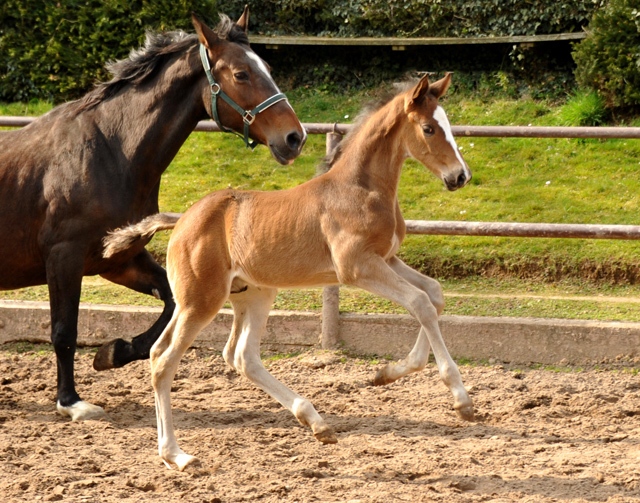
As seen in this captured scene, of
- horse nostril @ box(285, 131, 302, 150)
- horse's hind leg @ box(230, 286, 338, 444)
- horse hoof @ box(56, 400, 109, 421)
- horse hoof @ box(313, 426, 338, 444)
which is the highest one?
horse nostril @ box(285, 131, 302, 150)

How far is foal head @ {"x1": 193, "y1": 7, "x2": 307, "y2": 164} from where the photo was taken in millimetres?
4324

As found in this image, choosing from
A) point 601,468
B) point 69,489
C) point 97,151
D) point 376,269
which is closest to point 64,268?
point 97,151

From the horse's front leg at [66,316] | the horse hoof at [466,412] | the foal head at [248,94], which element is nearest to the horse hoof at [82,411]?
the horse's front leg at [66,316]

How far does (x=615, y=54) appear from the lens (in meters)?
8.90

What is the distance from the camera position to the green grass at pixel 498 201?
637 cm

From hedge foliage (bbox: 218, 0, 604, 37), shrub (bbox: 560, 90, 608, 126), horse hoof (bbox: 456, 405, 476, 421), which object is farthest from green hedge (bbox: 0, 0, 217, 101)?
horse hoof (bbox: 456, 405, 476, 421)

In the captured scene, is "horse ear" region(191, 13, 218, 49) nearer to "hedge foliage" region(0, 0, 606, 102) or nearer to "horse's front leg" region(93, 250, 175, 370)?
"horse's front leg" region(93, 250, 175, 370)

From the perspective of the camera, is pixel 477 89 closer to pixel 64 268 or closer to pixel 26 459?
pixel 64 268

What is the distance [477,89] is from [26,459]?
26.5 ft

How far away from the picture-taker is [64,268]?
14.7 ft

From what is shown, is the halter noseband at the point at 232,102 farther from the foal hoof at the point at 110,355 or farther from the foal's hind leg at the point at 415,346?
the foal hoof at the point at 110,355

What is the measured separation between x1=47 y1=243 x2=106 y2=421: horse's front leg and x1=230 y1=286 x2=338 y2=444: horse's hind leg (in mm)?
915

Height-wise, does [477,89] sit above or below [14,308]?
above

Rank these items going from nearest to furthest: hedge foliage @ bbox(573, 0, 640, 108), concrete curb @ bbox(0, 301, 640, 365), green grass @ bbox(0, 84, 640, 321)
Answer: concrete curb @ bbox(0, 301, 640, 365) < green grass @ bbox(0, 84, 640, 321) < hedge foliage @ bbox(573, 0, 640, 108)
